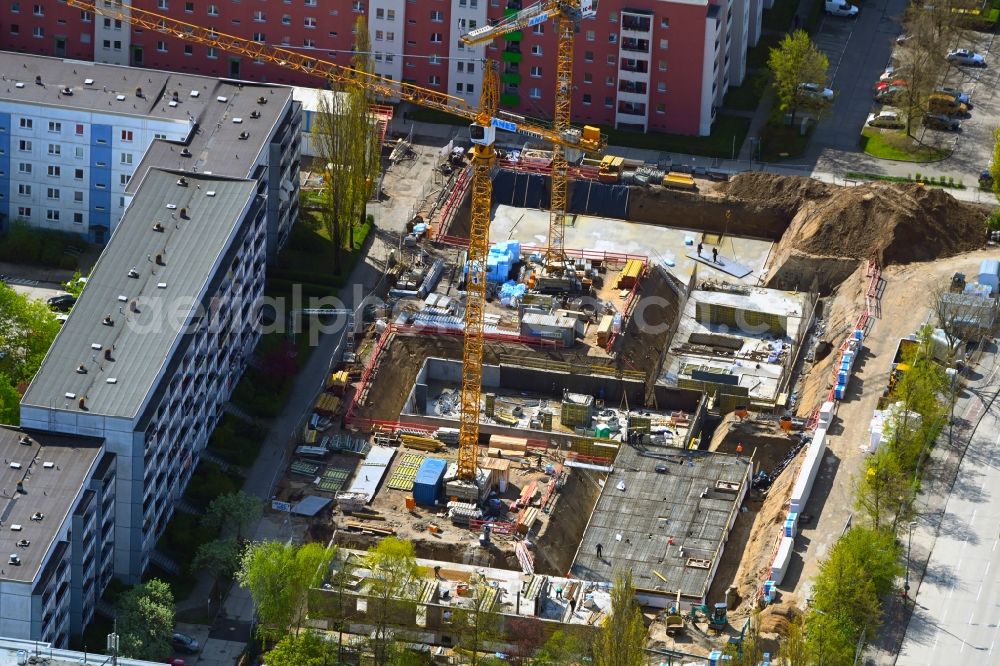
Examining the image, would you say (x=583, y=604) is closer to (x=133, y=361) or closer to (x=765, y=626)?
(x=765, y=626)

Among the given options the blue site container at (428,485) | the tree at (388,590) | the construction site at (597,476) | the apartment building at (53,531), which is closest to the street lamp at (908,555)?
the construction site at (597,476)

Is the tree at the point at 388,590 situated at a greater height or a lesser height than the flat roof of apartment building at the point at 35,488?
lesser

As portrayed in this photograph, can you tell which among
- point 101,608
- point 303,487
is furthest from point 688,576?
point 101,608

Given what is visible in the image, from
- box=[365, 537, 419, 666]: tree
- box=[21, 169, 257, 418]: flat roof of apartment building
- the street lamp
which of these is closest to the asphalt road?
the street lamp

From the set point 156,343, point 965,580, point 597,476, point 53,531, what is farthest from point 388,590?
point 965,580

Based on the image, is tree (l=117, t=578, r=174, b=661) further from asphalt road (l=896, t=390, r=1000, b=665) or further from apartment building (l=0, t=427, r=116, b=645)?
asphalt road (l=896, t=390, r=1000, b=665)

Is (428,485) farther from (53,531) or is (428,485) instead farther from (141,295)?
(53,531)

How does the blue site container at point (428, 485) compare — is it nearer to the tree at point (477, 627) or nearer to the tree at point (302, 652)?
the tree at point (477, 627)
